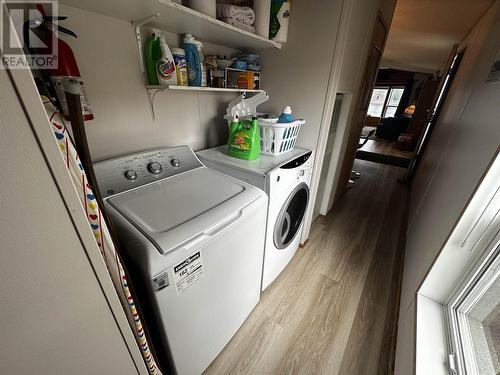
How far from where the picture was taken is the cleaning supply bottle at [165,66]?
1032 mm

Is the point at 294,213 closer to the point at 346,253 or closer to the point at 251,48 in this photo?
the point at 346,253

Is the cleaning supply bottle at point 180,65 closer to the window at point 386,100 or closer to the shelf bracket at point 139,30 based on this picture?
the shelf bracket at point 139,30

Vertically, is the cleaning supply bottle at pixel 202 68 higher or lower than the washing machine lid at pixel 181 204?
higher

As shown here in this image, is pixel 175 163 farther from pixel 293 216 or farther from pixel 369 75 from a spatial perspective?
pixel 369 75

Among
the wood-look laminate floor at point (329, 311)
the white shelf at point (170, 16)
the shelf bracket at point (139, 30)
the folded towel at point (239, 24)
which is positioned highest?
the folded towel at point (239, 24)

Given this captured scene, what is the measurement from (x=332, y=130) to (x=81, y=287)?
2.14 meters

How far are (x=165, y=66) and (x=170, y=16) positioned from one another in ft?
0.67

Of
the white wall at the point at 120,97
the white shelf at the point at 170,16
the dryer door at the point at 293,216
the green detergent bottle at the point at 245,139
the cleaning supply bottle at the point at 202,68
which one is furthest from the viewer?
the dryer door at the point at 293,216

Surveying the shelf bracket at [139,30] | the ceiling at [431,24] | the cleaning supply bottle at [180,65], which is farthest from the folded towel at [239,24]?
the ceiling at [431,24]

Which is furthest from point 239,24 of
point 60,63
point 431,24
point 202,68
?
point 431,24

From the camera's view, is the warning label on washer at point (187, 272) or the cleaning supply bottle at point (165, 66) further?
the cleaning supply bottle at point (165, 66)

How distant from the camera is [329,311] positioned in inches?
59.4

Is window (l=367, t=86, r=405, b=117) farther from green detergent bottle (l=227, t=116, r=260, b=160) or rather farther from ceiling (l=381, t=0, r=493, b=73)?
green detergent bottle (l=227, t=116, r=260, b=160)

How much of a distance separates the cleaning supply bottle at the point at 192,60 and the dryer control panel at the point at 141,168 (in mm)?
396
